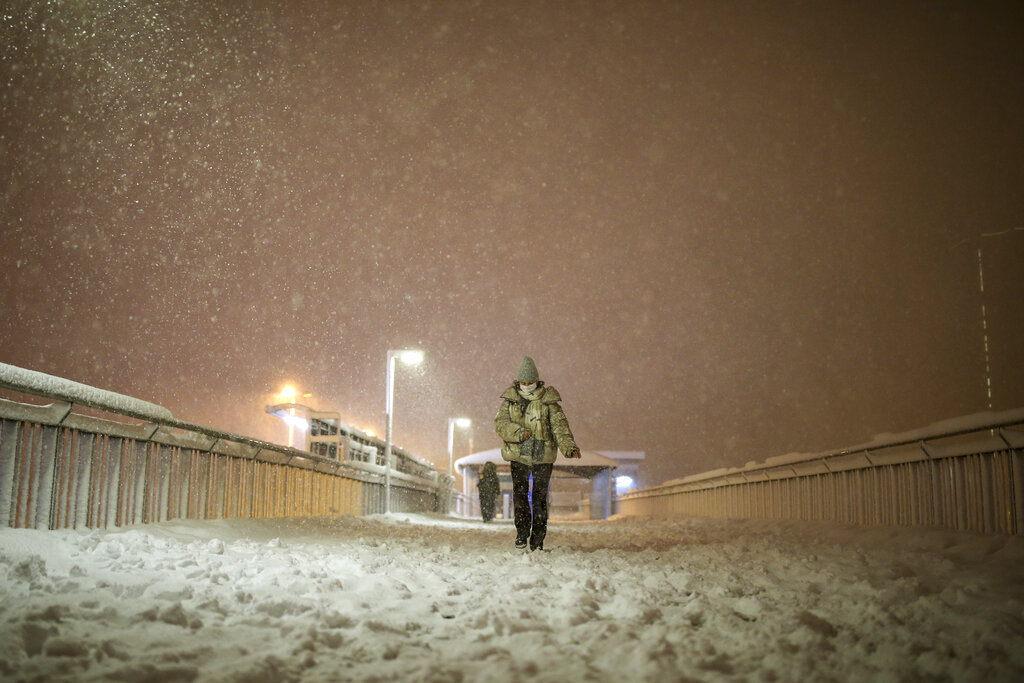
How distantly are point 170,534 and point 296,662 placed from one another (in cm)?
458

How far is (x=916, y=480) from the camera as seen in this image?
8.83 m

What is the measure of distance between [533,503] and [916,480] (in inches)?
163

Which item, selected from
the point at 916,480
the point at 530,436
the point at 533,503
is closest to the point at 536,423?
the point at 530,436

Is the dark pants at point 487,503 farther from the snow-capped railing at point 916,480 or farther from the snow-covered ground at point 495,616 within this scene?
the snow-covered ground at point 495,616

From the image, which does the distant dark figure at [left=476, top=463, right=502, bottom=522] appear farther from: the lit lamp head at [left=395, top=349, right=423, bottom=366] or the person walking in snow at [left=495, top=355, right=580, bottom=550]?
the person walking in snow at [left=495, top=355, right=580, bottom=550]

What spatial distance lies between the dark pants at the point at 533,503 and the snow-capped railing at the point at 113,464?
3739 mm

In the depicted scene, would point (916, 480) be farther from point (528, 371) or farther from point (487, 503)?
point (487, 503)

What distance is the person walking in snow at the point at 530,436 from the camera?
9.66 meters

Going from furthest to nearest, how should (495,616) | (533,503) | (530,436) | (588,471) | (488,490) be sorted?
1. (588,471)
2. (488,490)
3. (530,436)
4. (533,503)
5. (495,616)

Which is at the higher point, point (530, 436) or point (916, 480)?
point (530, 436)

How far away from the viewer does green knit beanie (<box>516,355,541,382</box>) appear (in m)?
9.90

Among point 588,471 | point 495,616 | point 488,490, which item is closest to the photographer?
point 495,616

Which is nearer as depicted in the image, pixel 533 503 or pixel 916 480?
pixel 916 480

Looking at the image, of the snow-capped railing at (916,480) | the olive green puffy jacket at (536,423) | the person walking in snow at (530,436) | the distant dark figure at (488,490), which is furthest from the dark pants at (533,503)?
the distant dark figure at (488,490)
